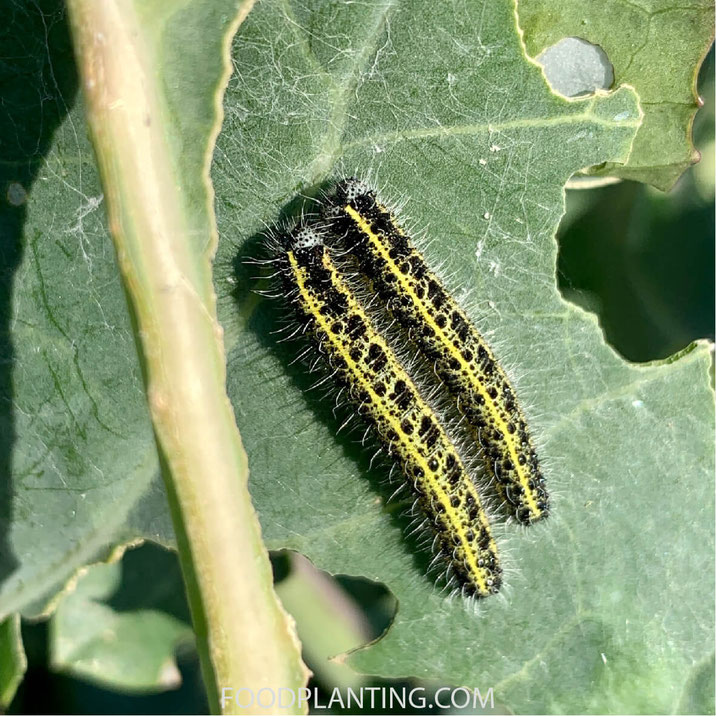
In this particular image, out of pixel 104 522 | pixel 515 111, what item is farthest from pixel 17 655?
pixel 515 111

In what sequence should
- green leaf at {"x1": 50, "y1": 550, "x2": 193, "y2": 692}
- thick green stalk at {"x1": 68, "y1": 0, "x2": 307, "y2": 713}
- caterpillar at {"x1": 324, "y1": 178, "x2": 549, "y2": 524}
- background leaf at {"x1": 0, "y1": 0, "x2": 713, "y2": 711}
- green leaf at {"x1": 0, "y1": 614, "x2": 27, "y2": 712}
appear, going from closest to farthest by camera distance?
thick green stalk at {"x1": 68, "y1": 0, "x2": 307, "y2": 713} < background leaf at {"x1": 0, "y1": 0, "x2": 713, "y2": 711} < caterpillar at {"x1": 324, "y1": 178, "x2": 549, "y2": 524} < green leaf at {"x1": 0, "y1": 614, "x2": 27, "y2": 712} < green leaf at {"x1": 50, "y1": 550, "x2": 193, "y2": 692}

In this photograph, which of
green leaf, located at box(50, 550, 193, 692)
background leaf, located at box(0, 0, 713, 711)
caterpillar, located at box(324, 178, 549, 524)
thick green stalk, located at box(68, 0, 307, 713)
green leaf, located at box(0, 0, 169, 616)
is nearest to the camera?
thick green stalk, located at box(68, 0, 307, 713)

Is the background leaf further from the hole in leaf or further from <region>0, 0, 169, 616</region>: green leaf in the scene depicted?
the hole in leaf

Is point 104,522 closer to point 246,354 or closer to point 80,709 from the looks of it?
point 246,354

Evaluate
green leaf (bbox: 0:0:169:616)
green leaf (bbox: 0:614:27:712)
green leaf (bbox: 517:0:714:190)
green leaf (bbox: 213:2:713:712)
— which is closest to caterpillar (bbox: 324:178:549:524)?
green leaf (bbox: 213:2:713:712)

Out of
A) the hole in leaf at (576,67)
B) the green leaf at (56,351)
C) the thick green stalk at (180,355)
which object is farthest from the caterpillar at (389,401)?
the hole in leaf at (576,67)

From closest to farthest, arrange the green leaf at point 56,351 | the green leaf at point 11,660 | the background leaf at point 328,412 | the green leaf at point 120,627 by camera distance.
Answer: the green leaf at point 56,351 → the background leaf at point 328,412 → the green leaf at point 11,660 → the green leaf at point 120,627

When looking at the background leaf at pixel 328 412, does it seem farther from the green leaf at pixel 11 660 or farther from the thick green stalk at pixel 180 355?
the thick green stalk at pixel 180 355
